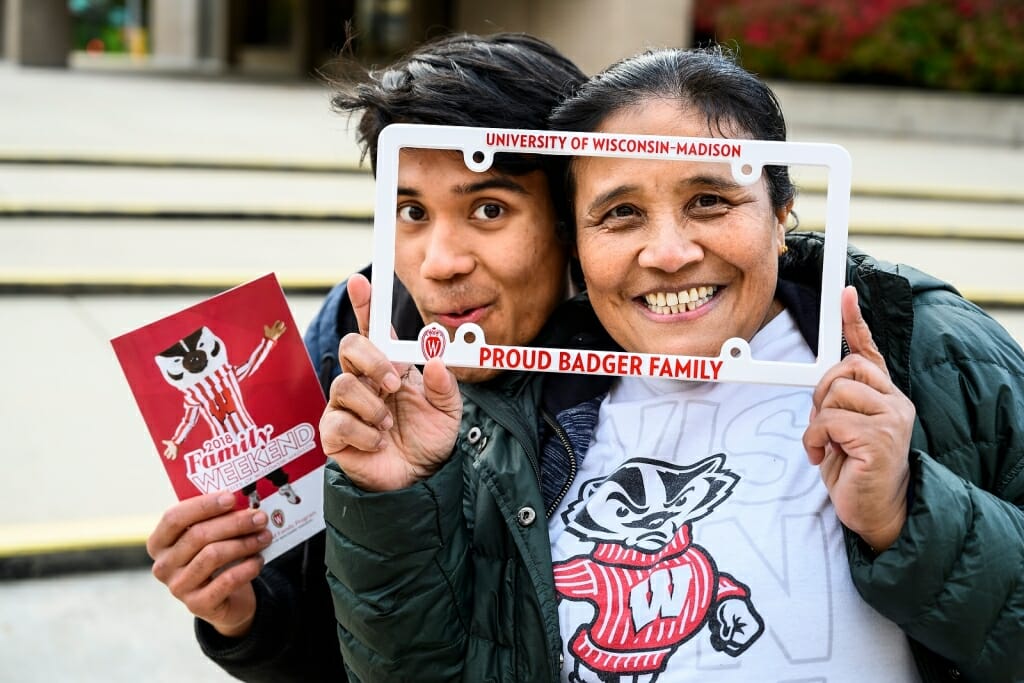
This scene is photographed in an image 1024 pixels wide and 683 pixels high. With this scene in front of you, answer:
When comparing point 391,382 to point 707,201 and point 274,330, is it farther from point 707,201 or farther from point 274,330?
point 707,201

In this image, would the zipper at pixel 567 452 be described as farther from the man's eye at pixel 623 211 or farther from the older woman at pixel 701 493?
the man's eye at pixel 623 211

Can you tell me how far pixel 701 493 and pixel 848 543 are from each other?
0.63 feet

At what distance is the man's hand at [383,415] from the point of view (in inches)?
53.6

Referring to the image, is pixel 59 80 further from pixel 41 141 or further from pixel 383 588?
pixel 383 588

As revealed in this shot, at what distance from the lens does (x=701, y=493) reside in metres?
1.45

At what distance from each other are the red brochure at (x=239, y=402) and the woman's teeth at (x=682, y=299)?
21.0 inches

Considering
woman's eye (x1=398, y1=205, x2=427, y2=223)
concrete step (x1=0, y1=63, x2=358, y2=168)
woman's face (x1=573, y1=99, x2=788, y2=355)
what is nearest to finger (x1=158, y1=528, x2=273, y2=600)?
woman's eye (x1=398, y1=205, x2=427, y2=223)

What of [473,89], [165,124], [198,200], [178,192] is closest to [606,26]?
[165,124]

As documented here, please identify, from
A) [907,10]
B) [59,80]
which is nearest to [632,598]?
[907,10]

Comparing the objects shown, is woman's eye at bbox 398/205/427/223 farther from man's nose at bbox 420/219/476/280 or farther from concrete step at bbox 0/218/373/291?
concrete step at bbox 0/218/373/291

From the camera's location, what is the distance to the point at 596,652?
1.41 m

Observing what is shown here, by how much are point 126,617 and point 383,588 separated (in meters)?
1.40

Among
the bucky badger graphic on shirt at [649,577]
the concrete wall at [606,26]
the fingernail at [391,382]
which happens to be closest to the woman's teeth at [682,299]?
the bucky badger graphic on shirt at [649,577]

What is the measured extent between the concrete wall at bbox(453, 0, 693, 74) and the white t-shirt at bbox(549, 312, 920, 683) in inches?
356
